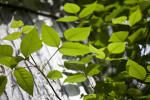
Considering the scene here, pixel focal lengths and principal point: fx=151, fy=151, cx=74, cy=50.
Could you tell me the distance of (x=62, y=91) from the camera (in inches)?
28.3

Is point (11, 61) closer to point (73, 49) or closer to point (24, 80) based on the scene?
point (24, 80)

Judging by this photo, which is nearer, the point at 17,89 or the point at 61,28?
the point at 17,89

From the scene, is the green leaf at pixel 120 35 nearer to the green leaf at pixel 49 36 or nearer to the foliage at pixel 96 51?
the foliage at pixel 96 51

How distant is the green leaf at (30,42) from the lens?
0.43 m

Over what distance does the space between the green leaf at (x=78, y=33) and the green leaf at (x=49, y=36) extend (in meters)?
0.05

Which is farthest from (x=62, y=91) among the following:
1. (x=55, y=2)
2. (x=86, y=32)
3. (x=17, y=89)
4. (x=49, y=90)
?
(x=55, y=2)

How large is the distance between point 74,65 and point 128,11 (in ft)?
1.70

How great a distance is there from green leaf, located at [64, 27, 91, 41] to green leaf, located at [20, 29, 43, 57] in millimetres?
112

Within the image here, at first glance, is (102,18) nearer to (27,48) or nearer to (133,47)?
(133,47)

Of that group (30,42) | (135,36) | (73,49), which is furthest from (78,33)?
(135,36)

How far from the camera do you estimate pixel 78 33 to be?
51 centimetres

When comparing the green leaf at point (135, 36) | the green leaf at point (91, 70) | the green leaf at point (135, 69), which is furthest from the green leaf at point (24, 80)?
the green leaf at point (135, 36)

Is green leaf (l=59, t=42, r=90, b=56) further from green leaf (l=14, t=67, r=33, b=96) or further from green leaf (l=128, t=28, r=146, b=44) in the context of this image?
green leaf (l=128, t=28, r=146, b=44)

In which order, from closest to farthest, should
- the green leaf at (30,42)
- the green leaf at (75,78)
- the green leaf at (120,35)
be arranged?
the green leaf at (30,42) → the green leaf at (75,78) → the green leaf at (120,35)
